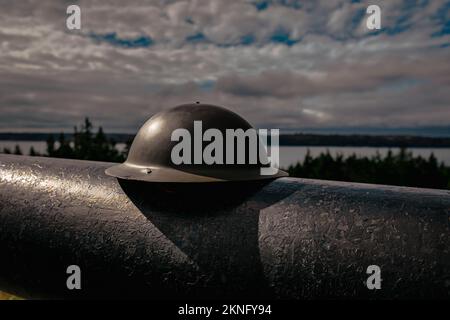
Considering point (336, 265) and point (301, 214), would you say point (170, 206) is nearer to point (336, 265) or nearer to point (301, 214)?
point (301, 214)

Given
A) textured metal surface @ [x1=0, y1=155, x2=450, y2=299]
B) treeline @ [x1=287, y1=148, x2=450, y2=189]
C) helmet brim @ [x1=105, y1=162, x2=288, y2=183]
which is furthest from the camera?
treeline @ [x1=287, y1=148, x2=450, y2=189]

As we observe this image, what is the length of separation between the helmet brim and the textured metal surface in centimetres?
7

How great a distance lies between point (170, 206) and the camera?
108 inches

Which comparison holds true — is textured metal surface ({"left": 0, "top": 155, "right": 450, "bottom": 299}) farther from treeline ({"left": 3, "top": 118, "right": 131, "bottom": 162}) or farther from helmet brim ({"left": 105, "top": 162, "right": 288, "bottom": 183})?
treeline ({"left": 3, "top": 118, "right": 131, "bottom": 162})

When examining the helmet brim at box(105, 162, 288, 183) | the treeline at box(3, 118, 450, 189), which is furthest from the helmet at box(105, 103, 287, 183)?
the treeline at box(3, 118, 450, 189)

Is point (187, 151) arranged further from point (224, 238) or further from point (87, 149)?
point (87, 149)

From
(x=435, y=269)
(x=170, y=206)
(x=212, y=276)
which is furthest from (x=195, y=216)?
(x=435, y=269)

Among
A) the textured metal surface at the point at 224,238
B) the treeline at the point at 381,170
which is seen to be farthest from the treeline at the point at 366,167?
the textured metal surface at the point at 224,238

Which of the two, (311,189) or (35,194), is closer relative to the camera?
(311,189)

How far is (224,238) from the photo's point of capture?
8.27ft

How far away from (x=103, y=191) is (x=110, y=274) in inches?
23.0

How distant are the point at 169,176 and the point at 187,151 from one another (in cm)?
21

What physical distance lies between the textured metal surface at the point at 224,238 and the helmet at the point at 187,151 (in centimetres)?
9

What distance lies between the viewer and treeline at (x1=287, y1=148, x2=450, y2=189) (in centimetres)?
1397
